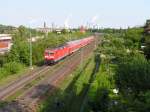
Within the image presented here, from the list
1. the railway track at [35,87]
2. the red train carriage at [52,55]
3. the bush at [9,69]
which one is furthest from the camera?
the red train carriage at [52,55]

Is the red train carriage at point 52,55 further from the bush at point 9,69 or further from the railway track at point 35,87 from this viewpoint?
the bush at point 9,69

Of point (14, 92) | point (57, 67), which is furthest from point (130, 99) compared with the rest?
point (57, 67)

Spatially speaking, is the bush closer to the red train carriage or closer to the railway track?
the railway track

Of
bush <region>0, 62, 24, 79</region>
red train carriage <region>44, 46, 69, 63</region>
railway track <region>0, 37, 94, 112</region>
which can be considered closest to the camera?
railway track <region>0, 37, 94, 112</region>

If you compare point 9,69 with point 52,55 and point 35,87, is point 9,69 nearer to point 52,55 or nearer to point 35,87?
point 52,55

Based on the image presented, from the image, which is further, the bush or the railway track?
the bush

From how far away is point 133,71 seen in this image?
23.0 meters

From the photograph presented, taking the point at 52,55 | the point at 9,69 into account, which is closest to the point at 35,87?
the point at 9,69

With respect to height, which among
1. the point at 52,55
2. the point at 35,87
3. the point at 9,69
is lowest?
the point at 35,87

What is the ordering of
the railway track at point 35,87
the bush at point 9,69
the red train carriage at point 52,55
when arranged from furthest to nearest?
the red train carriage at point 52,55
the bush at point 9,69
the railway track at point 35,87

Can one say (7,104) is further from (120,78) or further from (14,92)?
(120,78)

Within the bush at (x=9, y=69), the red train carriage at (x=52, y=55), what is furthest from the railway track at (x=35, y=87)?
the bush at (x=9, y=69)

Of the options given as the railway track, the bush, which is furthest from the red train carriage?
the bush

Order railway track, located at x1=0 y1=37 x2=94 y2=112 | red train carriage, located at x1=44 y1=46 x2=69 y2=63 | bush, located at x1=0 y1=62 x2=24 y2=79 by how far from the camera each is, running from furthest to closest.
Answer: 1. red train carriage, located at x1=44 y1=46 x2=69 y2=63
2. bush, located at x1=0 y1=62 x2=24 y2=79
3. railway track, located at x1=0 y1=37 x2=94 y2=112
